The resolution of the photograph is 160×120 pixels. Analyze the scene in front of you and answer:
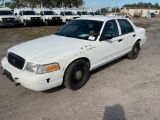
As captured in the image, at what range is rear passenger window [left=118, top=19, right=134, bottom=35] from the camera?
5.83 meters

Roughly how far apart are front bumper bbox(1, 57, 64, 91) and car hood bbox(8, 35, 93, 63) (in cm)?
30

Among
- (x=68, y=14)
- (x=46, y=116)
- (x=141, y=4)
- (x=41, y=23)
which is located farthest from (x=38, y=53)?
(x=141, y=4)

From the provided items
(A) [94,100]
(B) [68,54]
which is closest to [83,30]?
(B) [68,54]

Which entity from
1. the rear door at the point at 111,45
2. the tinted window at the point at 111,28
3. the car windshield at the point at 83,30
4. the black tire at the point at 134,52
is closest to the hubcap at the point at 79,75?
the rear door at the point at 111,45

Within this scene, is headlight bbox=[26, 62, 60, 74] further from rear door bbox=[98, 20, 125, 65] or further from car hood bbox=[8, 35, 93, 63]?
rear door bbox=[98, 20, 125, 65]

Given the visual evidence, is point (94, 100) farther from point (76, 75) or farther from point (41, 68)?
point (41, 68)

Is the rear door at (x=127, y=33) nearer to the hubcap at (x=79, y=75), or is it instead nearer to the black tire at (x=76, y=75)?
the black tire at (x=76, y=75)

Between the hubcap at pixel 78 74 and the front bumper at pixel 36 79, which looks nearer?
the front bumper at pixel 36 79

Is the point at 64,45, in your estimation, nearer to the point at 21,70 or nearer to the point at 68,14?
the point at 21,70

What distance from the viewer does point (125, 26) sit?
608 cm

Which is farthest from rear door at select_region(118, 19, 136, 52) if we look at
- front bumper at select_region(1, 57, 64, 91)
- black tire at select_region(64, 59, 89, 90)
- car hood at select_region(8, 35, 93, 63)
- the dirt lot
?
front bumper at select_region(1, 57, 64, 91)

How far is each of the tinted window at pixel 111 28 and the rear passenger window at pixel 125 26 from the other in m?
0.35

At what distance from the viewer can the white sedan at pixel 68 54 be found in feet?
12.1

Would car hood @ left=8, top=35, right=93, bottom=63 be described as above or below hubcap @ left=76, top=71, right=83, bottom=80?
above
